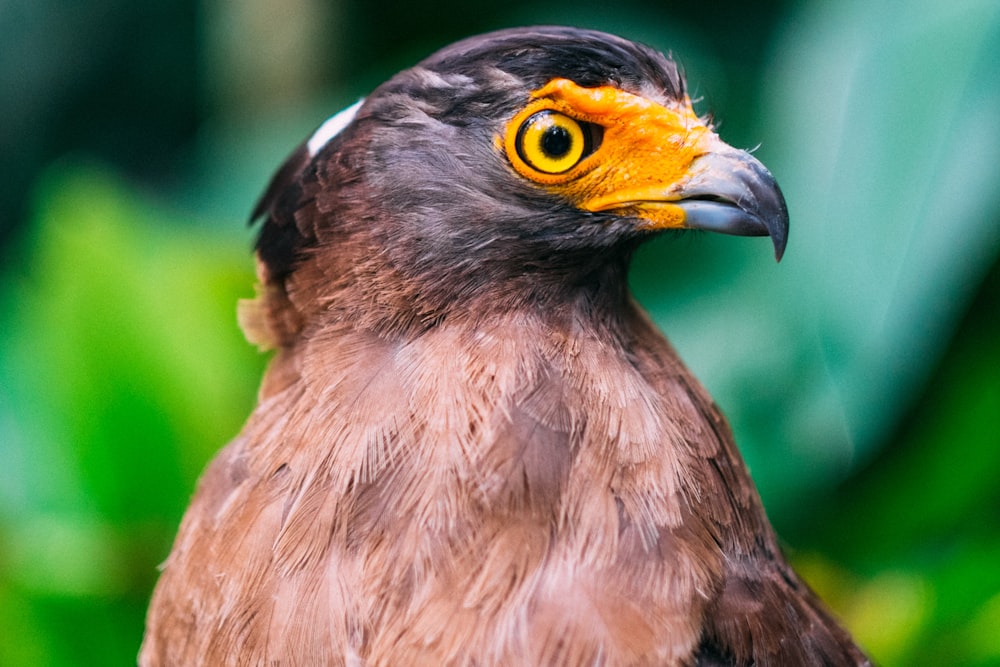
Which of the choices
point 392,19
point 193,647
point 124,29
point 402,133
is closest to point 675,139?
point 402,133

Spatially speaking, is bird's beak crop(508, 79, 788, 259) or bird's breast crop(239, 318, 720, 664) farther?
bird's beak crop(508, 79, 788, 259)

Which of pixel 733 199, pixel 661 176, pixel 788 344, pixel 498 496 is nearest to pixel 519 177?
pixel 661 176

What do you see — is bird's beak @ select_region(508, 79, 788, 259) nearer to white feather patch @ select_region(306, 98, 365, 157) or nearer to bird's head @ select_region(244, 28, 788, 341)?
bird's head @ select_region(244, 28, 788, 341)

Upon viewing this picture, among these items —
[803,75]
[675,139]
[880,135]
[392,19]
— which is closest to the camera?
[675,139]

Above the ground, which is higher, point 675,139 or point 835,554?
point 675,139

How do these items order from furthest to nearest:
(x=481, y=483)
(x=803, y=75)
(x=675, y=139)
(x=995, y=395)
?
(x=803, y=75) < (x=995, y=395) < (x=675, y=139) < (x=481, y=483)

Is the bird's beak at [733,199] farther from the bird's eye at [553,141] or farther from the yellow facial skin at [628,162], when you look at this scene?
the bird's eye at [553,141]

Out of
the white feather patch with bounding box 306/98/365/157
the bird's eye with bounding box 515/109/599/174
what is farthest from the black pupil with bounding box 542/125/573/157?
the white feather patch with bounding box 306/98/365/157

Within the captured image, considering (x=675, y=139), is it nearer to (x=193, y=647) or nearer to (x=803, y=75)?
(x=193, y=647)
